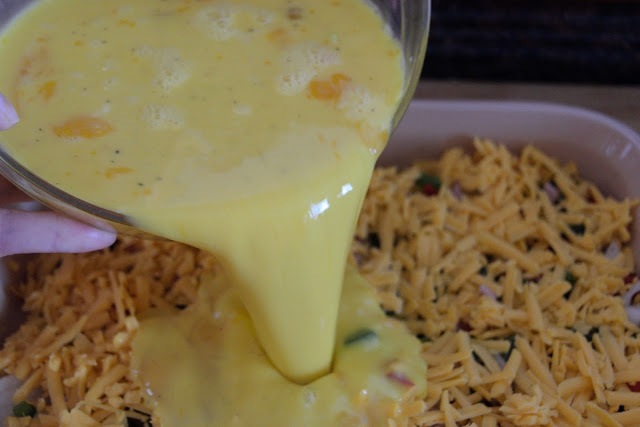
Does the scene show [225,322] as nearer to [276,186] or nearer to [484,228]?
[276,186]

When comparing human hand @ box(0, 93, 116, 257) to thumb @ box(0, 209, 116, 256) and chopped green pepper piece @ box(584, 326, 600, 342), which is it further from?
chopped green pepper piece @ box(584, 326, 600, 342)

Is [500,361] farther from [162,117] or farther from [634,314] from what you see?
[162,117]

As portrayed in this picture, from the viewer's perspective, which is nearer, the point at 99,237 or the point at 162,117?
the point at 162,117

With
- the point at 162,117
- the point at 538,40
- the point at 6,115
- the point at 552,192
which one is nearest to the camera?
the point at 6,115

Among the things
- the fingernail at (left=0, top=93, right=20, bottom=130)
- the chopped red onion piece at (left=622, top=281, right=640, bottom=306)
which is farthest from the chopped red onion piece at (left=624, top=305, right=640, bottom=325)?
the fingernail at (left=0, top=93, right=20, bottom=130)

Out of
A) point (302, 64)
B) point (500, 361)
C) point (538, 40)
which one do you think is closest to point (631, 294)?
point (500, 361)

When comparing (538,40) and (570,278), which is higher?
(538,40)

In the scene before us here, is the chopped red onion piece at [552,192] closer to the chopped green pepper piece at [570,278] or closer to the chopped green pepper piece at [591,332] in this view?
the chopped green pepper piece at [570,278]

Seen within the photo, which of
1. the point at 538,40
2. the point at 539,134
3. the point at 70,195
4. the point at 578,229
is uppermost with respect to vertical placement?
the point at 70,195

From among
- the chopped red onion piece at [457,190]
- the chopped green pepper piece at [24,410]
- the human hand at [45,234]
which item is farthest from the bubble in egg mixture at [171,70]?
the chopped red onion piece at [457,190]
